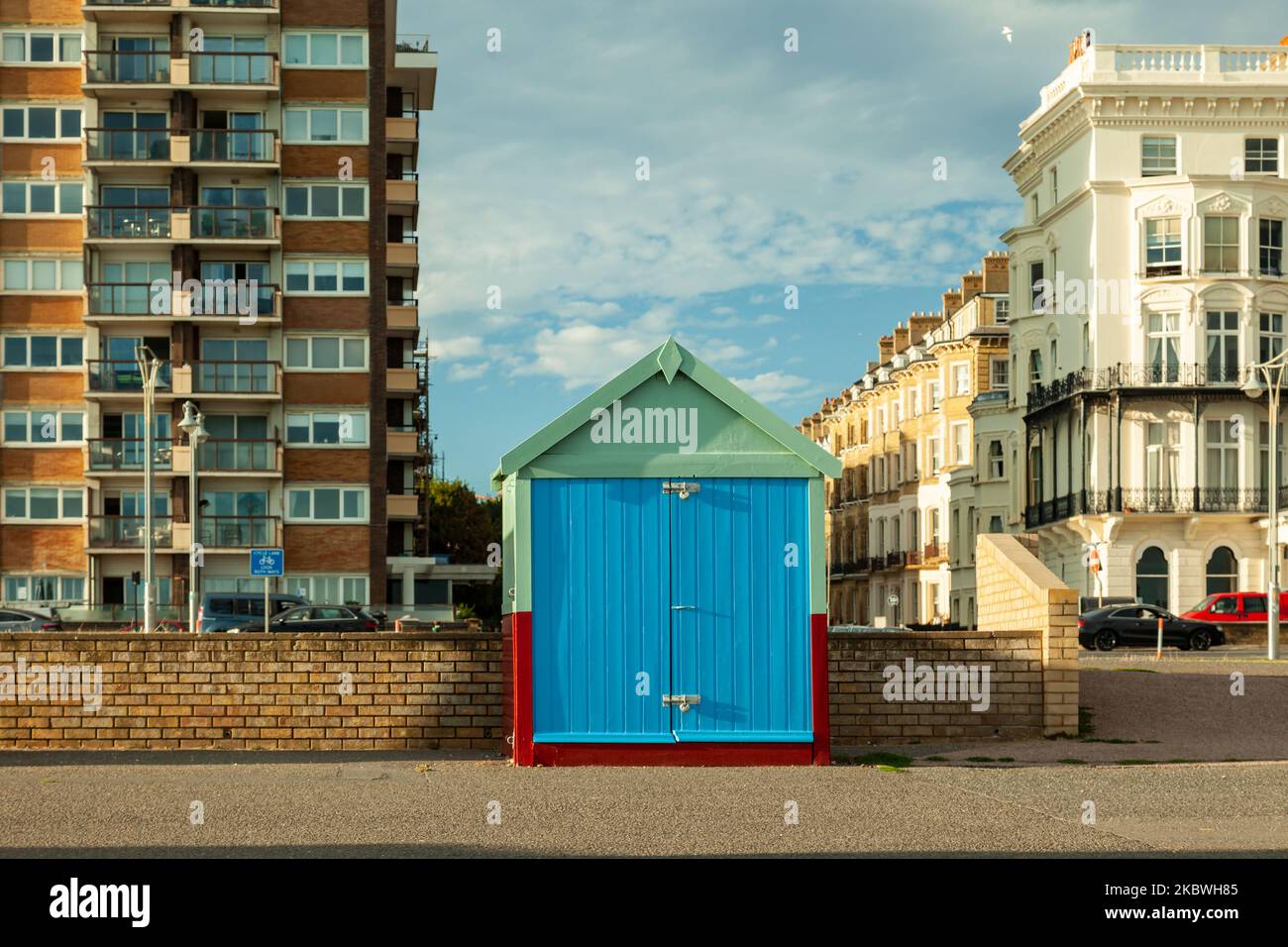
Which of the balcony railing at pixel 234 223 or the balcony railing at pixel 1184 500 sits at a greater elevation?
the balcony railing at pixel 234 223

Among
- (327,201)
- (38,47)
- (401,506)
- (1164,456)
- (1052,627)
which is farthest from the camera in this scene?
(401,506)

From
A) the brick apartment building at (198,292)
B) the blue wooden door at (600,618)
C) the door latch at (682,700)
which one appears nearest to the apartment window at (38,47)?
the brick apartment building at (198,292)

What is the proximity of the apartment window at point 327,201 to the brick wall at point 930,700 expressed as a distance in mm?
46074

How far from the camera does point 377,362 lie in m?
63.2

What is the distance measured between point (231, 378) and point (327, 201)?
6902 millimetres

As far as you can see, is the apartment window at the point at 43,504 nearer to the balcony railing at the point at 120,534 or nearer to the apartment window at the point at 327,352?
the balcony railing at the point at 120,534

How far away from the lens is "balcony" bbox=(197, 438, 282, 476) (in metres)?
62.4

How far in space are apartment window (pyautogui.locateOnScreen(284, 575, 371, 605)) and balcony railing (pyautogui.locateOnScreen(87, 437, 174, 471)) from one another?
19.4ft

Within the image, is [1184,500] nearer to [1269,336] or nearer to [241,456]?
[1269,336]

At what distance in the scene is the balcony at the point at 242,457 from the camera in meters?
62.4

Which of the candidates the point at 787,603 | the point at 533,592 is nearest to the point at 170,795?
the point at 533,592

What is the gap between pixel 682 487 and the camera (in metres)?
17.4

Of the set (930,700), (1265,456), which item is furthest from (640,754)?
(1265,456)

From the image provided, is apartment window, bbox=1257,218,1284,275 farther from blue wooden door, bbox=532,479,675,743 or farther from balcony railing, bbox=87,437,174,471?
blue wooden door, bbox=532,479,675,743
